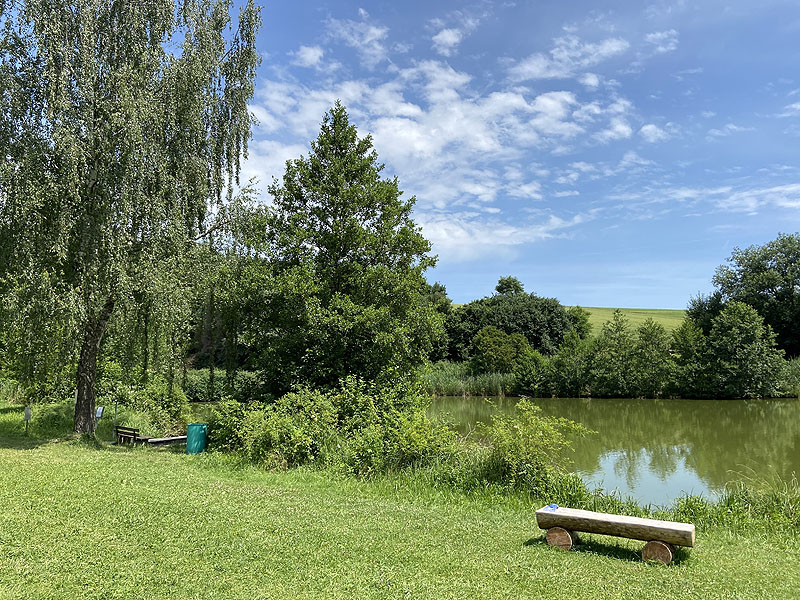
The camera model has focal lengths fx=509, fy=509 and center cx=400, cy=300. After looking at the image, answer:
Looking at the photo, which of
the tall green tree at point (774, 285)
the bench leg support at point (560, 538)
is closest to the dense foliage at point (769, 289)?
the tall green tree at point (774, 285)

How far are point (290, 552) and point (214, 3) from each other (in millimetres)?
12939

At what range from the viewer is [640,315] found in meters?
72.4

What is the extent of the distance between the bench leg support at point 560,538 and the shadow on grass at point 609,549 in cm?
8

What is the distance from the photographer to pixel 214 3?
1263 cm

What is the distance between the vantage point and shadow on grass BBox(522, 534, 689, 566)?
522 centimetres

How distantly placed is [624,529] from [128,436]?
12315mm

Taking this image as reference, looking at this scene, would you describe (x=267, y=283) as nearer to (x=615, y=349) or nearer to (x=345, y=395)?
(x=345, y=395)

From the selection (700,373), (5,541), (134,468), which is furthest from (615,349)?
(5,541)

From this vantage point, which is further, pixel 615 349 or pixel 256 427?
pixel 615 349

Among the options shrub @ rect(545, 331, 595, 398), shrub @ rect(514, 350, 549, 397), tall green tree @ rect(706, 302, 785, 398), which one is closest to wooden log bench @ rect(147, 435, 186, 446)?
shrub @ rect(514, 350, 549, 397)

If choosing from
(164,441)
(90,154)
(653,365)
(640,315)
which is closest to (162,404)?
(164,441)

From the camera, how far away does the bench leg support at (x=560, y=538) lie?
542 centimetres

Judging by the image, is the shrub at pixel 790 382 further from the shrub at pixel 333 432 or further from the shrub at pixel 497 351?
the shrub at pixel 333 432

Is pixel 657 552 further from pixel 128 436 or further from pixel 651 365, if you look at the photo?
pixel 651 365
